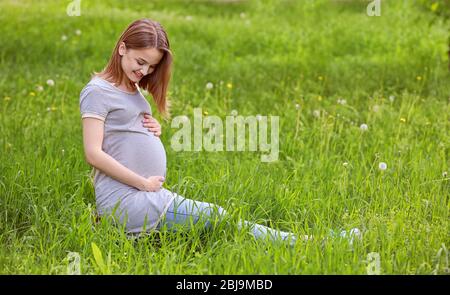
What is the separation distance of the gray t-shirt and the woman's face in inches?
3.5

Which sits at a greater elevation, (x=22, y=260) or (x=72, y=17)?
(x=72, y=17)

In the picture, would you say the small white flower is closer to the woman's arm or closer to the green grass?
the green grass

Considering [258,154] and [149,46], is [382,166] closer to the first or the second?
[258,154]

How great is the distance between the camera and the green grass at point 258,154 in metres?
2.99

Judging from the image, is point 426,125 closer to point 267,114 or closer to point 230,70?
point 267,114

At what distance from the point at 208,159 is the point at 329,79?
1.95 meters

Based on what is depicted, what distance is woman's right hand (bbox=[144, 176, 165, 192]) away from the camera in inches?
123

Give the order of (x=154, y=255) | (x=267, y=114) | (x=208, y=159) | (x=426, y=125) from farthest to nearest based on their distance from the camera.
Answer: (x=267, y=114), (x=426, y=125), (x=208, y=159), (x=154, y=255)

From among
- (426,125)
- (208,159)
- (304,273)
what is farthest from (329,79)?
(304,273)

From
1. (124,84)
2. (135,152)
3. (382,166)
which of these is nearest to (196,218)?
(135,152)

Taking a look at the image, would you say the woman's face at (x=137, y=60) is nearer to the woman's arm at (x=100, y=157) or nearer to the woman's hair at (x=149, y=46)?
the woman's hair at (x=149, y=46)

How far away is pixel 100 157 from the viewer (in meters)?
3.06

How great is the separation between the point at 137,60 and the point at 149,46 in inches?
3.0

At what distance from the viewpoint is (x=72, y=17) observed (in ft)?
23.5
